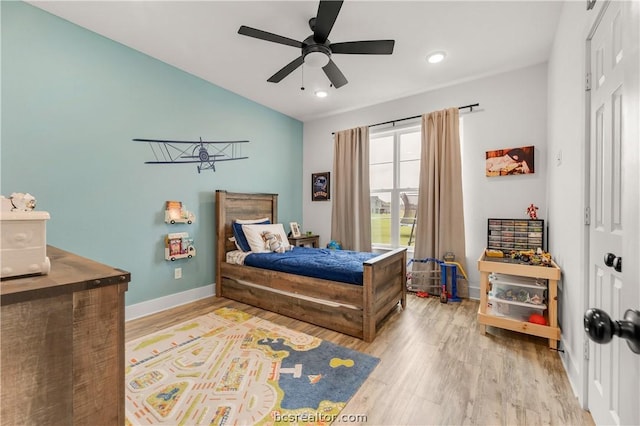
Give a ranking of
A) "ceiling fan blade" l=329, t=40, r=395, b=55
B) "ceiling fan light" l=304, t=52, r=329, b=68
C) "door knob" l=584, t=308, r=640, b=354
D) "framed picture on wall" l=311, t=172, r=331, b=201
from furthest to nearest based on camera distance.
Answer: "framed picture on wall" l=311, t=172, r=331, b=201, "ceiling fan light" l=304, t=52, r=329, b=68, "ceiling fan blade" l=329, t=40, r=395, b=55, "door knob" l=584, t=308, r=640, b=354

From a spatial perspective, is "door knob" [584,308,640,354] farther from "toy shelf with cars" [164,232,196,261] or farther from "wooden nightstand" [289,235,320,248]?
"wooden nightstand" [289,235,320,248]

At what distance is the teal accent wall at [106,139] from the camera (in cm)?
208

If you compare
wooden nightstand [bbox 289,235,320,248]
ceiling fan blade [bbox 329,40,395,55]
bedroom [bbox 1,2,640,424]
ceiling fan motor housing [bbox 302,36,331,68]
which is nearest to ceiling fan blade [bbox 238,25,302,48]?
ceiling fan motor housing [bbox 302,36,331,68]

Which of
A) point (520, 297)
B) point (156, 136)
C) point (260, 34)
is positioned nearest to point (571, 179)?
point (520, 297)

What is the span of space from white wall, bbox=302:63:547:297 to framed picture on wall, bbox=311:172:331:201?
1.47 m

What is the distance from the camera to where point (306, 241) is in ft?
14.1

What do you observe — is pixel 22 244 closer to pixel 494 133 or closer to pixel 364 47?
pixel 364 47

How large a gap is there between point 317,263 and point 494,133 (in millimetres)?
2620

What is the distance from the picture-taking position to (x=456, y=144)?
3293mm

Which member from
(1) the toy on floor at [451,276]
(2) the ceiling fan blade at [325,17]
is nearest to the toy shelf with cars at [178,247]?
(2) the ceiling fan blade at [325,17]

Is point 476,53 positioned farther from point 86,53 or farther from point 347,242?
point 86,53

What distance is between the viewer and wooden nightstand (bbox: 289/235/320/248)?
13.5 feet

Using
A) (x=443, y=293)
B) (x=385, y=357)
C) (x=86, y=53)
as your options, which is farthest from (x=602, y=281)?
(x=86, y=53)

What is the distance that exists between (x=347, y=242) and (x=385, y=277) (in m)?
1.60
